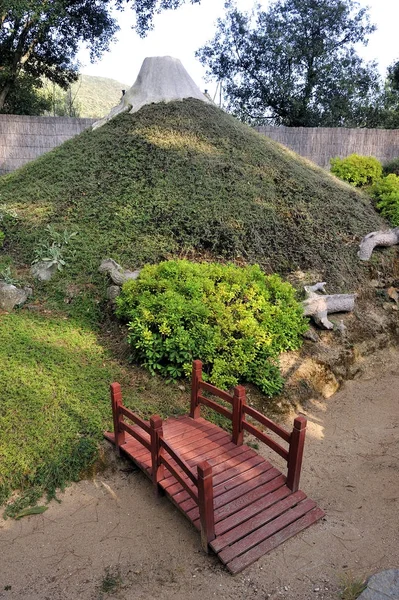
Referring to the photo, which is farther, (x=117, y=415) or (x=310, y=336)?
(x=310, y=336)

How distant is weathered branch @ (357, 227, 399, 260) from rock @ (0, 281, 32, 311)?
5327mm

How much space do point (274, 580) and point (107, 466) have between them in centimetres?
160

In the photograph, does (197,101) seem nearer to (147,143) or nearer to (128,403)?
(147,143)

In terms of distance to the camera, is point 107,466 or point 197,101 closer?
point 107,466

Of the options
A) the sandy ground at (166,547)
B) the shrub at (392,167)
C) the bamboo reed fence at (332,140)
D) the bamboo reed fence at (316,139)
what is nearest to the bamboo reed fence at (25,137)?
the bamboo reed fence at (316,139)

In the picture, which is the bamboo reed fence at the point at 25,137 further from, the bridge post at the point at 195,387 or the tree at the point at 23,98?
Answer: the bridge post at the point at 195,387

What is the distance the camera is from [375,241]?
7.60 m

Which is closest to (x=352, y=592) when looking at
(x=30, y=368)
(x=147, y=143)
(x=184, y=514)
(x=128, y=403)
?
(x=184, y=514)

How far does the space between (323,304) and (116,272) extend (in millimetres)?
2785

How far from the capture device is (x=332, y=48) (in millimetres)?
15539

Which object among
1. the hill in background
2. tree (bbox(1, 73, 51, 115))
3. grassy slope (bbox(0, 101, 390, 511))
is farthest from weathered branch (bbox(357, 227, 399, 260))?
the hill in background

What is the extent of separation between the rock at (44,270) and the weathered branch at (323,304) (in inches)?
136

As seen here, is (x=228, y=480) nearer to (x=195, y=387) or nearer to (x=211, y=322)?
(x=195, y=387)

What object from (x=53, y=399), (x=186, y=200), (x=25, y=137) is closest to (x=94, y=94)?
(x=25, y=137)
